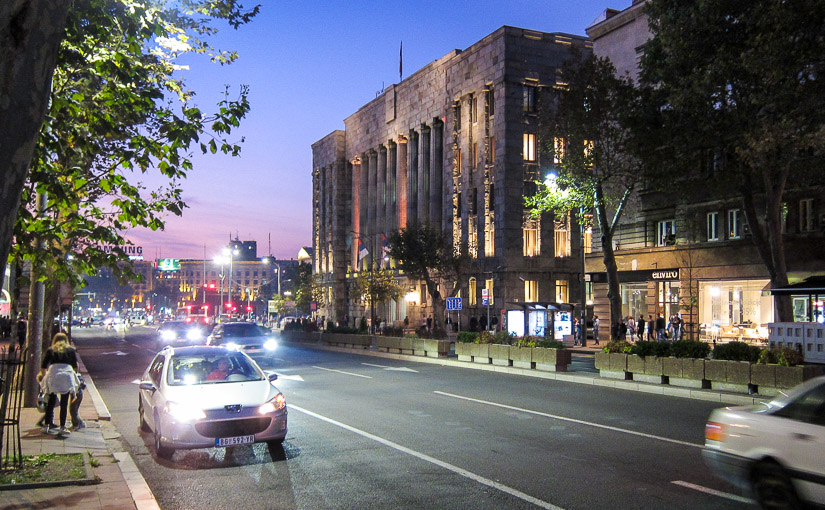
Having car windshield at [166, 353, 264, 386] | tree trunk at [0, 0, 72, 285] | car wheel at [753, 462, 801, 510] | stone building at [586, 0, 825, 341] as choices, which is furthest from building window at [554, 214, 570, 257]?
tree trunk at [0, 0, 72, 285]

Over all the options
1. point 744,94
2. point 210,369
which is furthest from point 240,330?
point 744,94

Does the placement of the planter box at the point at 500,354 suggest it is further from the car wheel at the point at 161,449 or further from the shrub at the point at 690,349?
the car wheel at the point at 161,449

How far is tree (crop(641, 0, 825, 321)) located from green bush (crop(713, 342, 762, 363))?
5581 mm

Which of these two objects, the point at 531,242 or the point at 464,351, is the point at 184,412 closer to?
the point at 464,351

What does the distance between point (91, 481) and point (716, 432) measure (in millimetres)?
6726

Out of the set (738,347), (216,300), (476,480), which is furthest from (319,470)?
(216,300)

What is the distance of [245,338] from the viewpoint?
87.4 feet

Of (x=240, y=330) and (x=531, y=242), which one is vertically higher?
(x=531, y=242)

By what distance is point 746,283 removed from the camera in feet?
108

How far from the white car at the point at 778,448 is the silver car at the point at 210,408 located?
218 inches

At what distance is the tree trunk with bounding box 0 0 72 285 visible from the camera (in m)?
3.91

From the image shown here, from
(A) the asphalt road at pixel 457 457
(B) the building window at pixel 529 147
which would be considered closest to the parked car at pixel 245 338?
(A) the asphalt road at pixel 457 457

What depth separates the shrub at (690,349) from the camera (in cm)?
1792

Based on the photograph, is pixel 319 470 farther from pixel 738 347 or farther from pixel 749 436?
pixel 738 347
